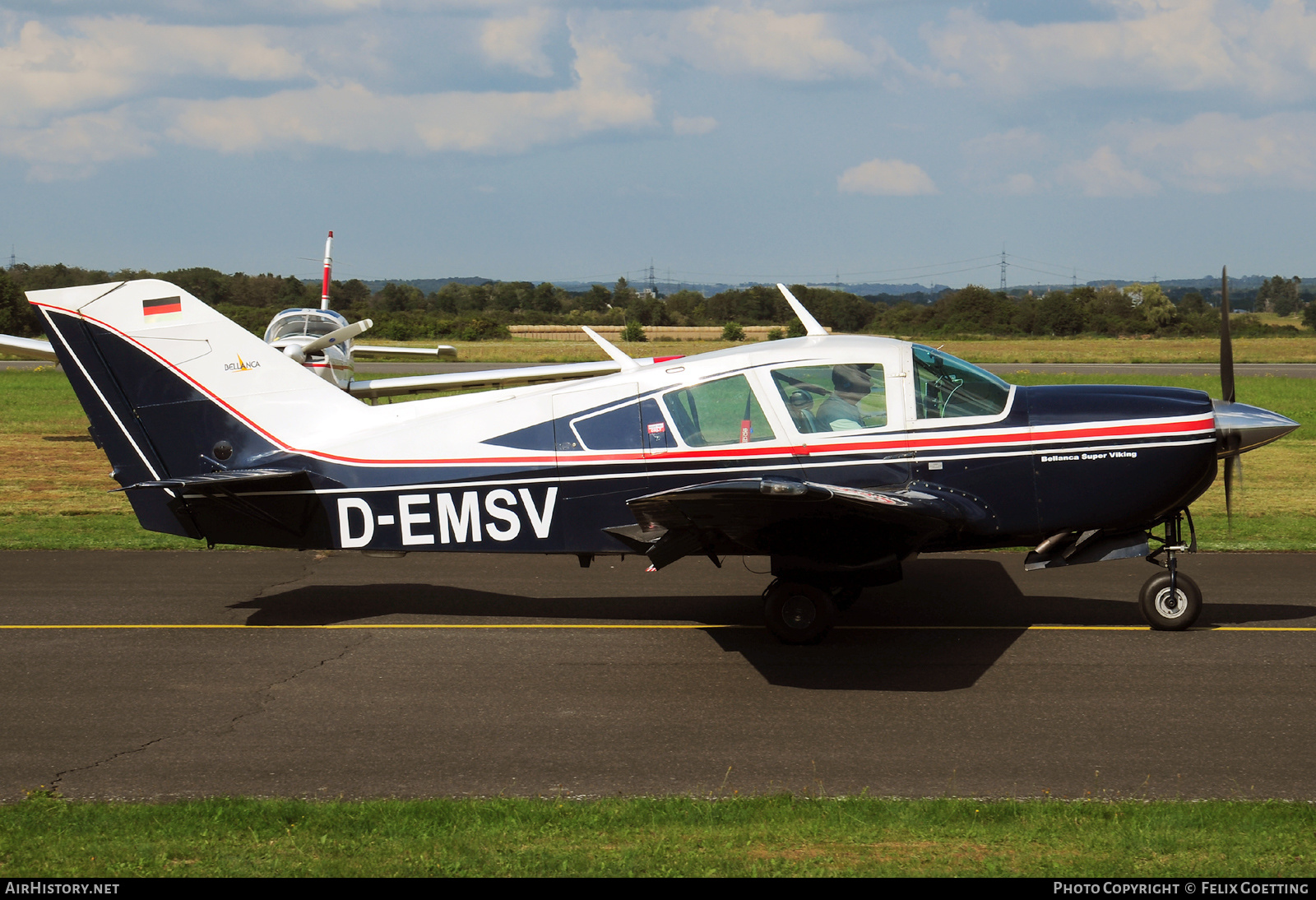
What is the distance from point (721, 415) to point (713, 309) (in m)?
93.8

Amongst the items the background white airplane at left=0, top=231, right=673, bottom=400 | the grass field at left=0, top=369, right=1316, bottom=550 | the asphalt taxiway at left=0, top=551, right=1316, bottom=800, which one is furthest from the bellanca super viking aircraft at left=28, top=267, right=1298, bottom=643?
the background white airplane at left=0, top=231, right=673, bottom=400

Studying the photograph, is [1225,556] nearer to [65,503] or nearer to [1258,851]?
[1258,851]

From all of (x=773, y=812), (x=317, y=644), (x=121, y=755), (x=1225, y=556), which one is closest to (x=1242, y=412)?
(x=1225, y=556)

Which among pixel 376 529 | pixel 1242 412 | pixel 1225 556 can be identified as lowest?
pixel 1225 556

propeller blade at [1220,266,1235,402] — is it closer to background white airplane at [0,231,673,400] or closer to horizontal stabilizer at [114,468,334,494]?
horizontal stabilizer at [114,468,334,494]

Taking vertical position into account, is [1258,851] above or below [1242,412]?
below

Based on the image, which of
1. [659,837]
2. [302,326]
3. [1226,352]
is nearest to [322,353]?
[302,326]

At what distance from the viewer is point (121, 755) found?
20.9ft

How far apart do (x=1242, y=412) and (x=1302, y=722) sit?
2.46 m

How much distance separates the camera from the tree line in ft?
252

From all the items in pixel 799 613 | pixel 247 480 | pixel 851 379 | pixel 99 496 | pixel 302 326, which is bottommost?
pixel 799 613

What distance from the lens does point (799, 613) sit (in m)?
8.44

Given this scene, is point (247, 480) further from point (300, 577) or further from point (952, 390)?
point (952, 390)

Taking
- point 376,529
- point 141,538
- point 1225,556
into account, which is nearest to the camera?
point 376,529
